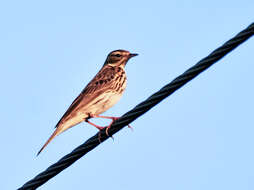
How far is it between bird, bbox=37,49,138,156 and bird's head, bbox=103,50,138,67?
431 mm

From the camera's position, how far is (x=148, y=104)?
24.8ft

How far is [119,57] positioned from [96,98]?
2.75 metres

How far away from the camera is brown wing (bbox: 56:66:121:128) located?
12765mm

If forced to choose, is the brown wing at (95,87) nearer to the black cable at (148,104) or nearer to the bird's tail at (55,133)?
the bird's tail at (55,133)

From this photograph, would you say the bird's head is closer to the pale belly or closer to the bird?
the bird

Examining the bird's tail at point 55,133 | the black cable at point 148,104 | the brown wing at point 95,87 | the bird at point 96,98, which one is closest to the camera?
the black cable at point 148,104

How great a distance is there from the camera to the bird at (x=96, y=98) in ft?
40.2

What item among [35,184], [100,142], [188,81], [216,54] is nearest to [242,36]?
[216,54]

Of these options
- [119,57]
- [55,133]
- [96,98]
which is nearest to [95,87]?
[96,98]

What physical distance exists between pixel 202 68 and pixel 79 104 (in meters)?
6.29

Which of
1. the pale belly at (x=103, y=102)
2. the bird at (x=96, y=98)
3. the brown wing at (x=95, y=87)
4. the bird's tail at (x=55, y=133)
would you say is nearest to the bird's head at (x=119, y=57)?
the bird at (x=96, y=98)

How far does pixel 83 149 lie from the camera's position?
325 inches

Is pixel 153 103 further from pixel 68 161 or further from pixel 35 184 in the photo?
pixel 35 184

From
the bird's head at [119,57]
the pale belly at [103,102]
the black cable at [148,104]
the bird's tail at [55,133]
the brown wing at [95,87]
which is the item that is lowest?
the black cable at [148,104]
